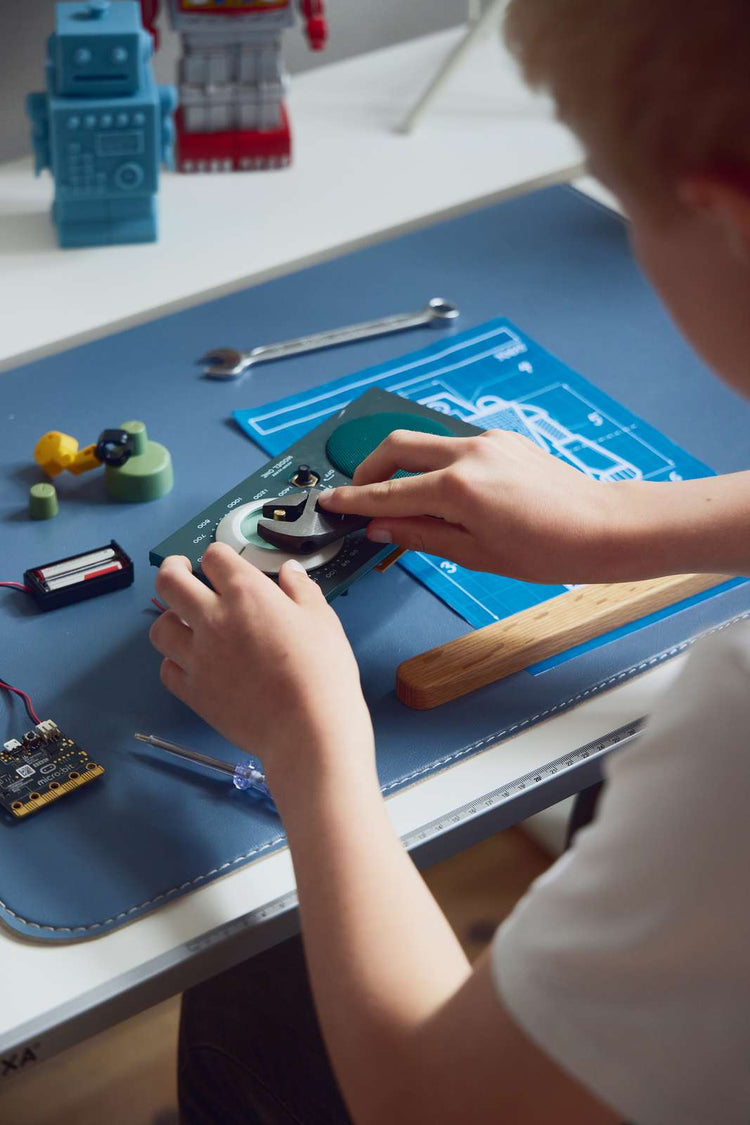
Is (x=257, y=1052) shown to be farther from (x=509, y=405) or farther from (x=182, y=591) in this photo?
(x=509, y=405)

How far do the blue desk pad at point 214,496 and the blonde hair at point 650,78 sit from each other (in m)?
0.41

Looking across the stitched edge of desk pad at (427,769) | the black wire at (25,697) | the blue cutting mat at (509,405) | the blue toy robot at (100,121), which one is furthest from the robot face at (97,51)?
the stitched edge of desk pad at (427,769)

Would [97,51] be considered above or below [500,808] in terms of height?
above

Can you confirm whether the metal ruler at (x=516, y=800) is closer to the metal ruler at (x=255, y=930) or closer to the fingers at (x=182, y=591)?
the metal ruler at (x=255, y=930)

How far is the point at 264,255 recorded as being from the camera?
49.3 inches

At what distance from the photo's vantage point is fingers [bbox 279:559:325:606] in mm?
763

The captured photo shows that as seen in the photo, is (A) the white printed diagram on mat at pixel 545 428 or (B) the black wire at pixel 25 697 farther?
(A) the white printed diagram on mat at pixel 545 428

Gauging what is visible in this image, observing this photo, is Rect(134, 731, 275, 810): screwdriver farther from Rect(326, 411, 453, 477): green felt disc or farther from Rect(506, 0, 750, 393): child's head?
Rect(506, 0, 750, 393): child's head

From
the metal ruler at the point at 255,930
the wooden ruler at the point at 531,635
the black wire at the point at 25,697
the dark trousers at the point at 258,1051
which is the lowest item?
the dark trousers at the point at 258,1051

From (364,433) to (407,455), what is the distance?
8 centimetres

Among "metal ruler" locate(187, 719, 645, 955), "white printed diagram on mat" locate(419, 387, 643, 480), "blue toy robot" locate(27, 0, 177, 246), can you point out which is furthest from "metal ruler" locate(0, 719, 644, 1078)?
"blue toy robot" locate(27, 0, 177, 246)

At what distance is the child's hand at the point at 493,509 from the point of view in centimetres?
82

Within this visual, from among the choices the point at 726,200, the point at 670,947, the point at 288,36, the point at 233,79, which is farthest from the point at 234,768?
the point at 288,36

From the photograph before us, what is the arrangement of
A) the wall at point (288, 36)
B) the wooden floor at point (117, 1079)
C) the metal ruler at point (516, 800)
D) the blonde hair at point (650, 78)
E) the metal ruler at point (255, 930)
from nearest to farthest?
the blonde hair at point (650, 78), the metal ruler at point (255, 930), the metal ruler at point (516, 800), the wooden floor at point (117, 1079), the wall at point (288, 36)
